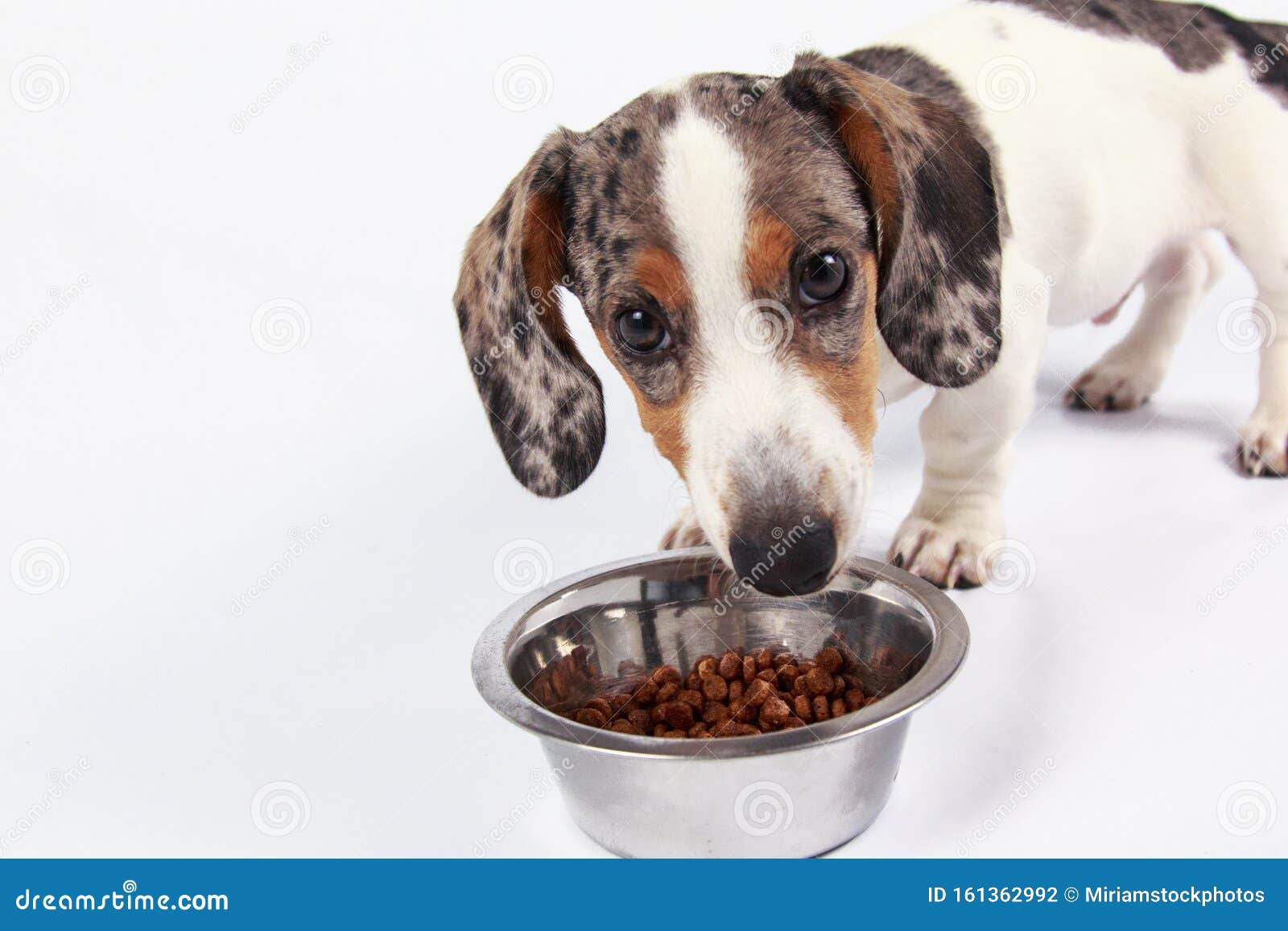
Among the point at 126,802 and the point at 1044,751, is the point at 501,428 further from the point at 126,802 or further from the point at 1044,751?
the point at 1044,751

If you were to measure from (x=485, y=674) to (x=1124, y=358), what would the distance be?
284cm

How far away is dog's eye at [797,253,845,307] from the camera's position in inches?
101

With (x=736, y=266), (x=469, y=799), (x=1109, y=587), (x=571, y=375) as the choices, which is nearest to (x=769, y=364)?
(x=736, y=266)

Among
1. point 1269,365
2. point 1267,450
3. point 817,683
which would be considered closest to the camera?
point 817,683

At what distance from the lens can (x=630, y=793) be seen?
233cm

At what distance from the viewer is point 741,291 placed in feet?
8.18

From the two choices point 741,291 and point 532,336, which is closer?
point 741,291

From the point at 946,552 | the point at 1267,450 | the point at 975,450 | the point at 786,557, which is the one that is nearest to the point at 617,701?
the point at 786,557

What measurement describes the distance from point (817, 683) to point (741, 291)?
2.68ft

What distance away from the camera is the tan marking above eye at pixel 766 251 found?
2.48 meters

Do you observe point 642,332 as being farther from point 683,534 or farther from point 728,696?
point 683,534

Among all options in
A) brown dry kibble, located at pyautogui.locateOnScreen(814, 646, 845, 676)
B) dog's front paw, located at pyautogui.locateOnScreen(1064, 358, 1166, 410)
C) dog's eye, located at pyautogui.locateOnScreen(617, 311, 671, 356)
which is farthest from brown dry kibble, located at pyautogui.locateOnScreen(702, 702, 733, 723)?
dog's front paw, located at pyautogui.locateOnScreen(1064, 358, 1166, 410)

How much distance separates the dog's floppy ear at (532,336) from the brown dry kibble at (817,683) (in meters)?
0.72

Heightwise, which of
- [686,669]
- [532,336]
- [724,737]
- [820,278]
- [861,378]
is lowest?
[686,669]
